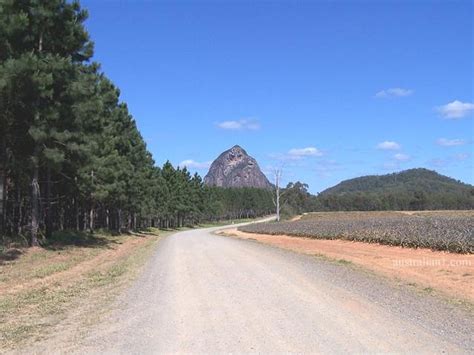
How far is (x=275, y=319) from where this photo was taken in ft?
26.8

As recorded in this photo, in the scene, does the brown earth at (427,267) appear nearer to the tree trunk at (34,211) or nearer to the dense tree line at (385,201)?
the tree trunk at (34,211)

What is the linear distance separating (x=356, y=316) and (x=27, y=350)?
5111 millimetres

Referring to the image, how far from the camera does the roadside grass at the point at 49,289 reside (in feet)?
27.0

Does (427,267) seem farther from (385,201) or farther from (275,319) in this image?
(385,201)

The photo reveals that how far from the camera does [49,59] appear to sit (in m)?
21.8

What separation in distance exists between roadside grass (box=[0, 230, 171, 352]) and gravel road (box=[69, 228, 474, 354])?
82 cm

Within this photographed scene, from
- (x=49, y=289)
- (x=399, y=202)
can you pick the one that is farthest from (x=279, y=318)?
(x=399, y=202)

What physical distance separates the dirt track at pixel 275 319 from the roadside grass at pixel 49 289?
64cm

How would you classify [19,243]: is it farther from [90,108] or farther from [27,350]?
[27,350]

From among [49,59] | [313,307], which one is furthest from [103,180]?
[313,307]

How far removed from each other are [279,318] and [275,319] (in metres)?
0.09

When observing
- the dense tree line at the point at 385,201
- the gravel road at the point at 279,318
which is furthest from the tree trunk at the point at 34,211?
the dense tree line at the point at 385,201

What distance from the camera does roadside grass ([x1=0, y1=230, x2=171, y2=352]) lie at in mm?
8234

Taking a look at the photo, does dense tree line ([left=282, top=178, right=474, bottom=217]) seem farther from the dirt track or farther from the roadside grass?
the dirt track
